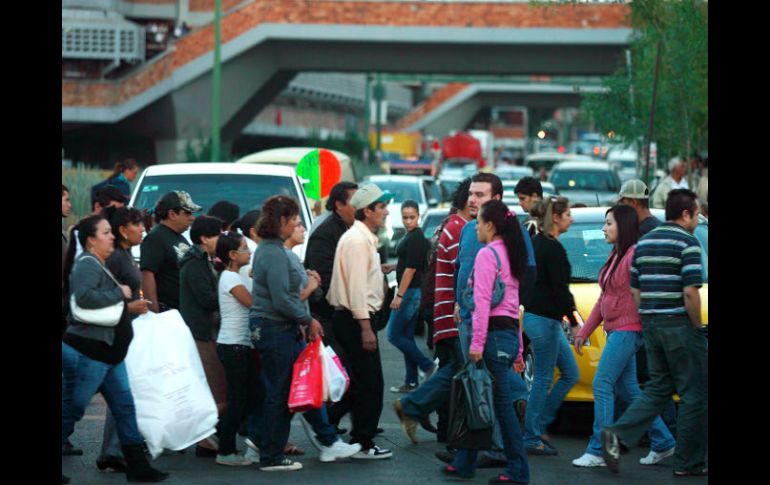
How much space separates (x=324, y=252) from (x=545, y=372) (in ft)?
5.60

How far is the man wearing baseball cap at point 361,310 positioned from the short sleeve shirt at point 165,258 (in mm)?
→ 1104

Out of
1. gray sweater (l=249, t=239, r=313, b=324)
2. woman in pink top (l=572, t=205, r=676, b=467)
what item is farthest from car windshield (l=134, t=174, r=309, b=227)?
woman in pink top (l=572, t=205, r=676, b=467)

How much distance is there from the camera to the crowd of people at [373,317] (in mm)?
8977

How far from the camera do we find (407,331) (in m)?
12.7

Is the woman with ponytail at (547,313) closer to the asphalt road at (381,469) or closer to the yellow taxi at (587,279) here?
the yellow taxi at (587,279)

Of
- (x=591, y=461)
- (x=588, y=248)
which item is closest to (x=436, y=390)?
(x=591, y=461)

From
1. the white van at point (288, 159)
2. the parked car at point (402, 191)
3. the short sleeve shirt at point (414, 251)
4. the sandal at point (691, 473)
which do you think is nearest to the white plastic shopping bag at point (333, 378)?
the sandal at point (691, 473)

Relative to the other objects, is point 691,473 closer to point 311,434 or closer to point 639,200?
point 639,200

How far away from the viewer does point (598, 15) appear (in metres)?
44.8

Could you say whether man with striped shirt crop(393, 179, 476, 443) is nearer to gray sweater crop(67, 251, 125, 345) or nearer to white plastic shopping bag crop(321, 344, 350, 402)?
white plastic shopping bag crop(321, 344, 350, 402)
